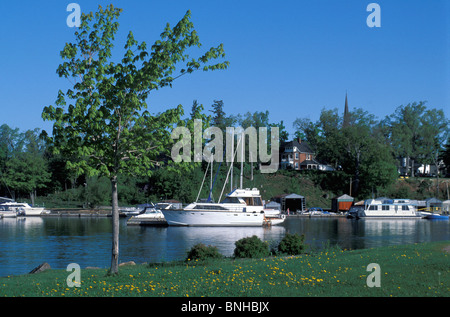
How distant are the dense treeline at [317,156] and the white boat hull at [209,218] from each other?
12819 millimetres

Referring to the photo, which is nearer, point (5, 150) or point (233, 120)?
point (5, 150)

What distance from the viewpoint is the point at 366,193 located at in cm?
10138

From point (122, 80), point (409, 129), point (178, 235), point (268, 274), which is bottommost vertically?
point (178, 235)

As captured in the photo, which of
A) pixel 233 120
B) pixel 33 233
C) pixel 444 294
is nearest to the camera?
pixel 444 294

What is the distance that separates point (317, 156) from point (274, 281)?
115m

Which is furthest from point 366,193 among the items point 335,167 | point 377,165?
point 335,167

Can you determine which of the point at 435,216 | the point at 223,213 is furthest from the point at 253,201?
the point at 435,216

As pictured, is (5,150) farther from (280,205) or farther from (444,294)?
(444,294)

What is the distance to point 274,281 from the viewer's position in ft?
46.6

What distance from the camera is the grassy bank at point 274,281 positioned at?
41.6ft

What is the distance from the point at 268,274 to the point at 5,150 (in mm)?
97897

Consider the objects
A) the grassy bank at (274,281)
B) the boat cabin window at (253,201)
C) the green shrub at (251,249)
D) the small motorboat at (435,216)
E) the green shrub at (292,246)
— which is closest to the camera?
the grassy bank at (274,281)

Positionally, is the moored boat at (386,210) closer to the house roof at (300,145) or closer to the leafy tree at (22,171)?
the house roof at (300,145)

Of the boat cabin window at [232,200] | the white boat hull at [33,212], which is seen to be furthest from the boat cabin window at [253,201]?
the white boat hull at [33,212]
